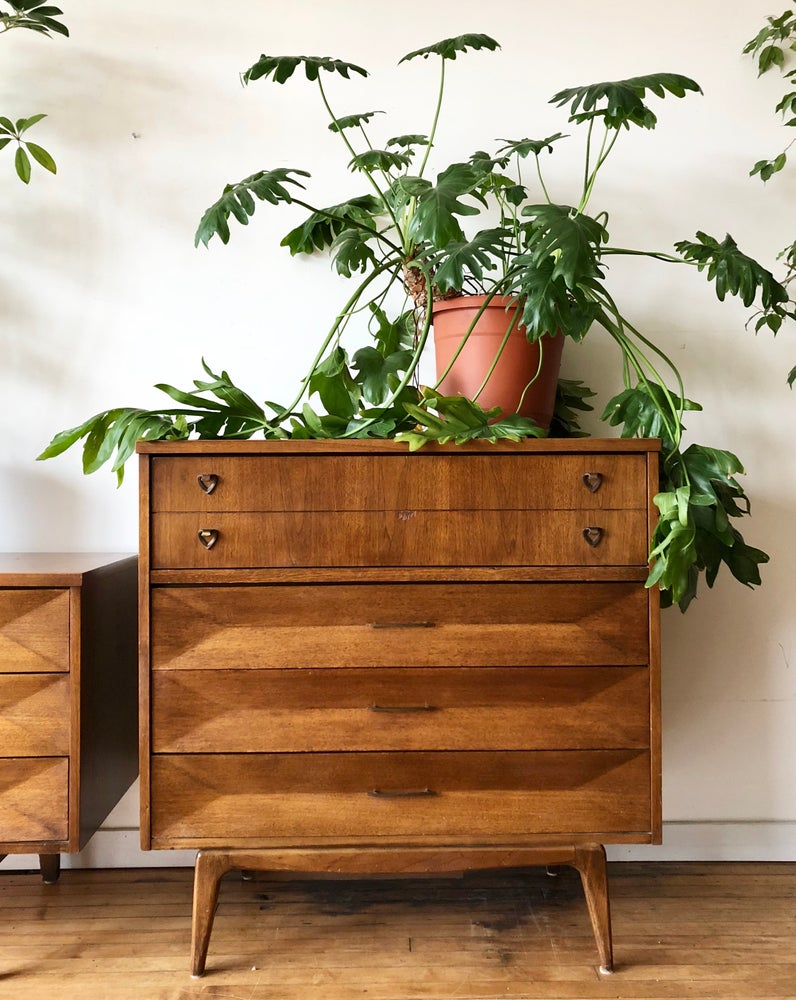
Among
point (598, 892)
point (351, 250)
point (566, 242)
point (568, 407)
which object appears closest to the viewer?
point (566, 242)

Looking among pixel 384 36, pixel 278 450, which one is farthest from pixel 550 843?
pixel 384 36

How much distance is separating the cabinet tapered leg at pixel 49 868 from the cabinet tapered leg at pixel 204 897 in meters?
0.50

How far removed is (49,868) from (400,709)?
36.1 inches

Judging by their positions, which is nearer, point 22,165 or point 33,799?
point 33,799

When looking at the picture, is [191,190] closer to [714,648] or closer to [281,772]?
[281,772]

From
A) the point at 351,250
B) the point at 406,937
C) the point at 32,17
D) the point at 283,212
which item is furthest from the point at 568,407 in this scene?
the point at 32,17

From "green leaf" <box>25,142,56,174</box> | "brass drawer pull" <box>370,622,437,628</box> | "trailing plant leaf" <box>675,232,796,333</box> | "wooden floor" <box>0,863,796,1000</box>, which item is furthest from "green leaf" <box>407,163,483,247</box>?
"wooden floor" <box>0,863,796,1000</box>

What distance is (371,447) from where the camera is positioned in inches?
48.6

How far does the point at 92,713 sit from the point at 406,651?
0.56 meters

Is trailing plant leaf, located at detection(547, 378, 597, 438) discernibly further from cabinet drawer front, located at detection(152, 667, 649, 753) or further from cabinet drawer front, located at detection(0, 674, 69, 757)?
cabinet drawer front, located at detection(0, 674, 69, 757)

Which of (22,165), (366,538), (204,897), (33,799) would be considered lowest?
(204,897)

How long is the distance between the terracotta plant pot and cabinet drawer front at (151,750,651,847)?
2.04 ft

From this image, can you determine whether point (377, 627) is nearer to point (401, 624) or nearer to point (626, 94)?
point (401, 624)

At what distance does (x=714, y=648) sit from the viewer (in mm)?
1743
